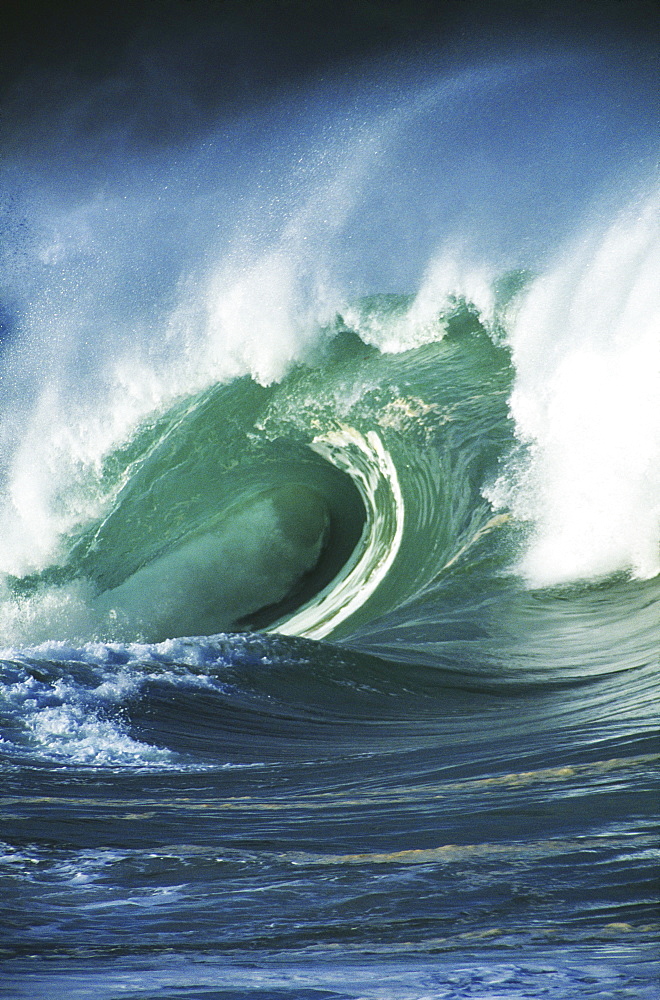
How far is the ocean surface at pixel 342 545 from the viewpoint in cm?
161

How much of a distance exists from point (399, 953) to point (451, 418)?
666cm

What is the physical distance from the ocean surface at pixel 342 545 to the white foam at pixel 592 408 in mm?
27

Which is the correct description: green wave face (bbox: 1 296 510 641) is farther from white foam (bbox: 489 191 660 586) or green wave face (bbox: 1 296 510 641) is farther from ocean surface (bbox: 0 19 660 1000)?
white foam (bbox: 489 191 660 586)

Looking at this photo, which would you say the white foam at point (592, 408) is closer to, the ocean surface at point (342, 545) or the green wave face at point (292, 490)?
→ the ocean surface at point (342, 545)

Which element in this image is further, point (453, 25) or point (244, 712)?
point (453, 25)

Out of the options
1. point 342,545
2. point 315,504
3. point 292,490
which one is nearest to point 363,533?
point 342,545

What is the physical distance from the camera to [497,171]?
9.84 meters

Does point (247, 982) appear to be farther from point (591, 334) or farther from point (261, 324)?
point (261, 324)

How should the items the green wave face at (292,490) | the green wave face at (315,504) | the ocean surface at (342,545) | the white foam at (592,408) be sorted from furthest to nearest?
the green wave face at (292,490)
the green wave face at (315,504)
the white foam at (592,408)
the ocean surface at (342,545)

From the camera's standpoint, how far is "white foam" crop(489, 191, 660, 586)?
259 inches

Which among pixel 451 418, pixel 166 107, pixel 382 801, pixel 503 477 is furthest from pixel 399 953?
pixel 166 107

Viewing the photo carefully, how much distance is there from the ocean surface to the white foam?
0.03m

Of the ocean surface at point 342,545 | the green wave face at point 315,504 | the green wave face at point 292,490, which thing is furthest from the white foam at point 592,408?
the green wave face at point 292,490

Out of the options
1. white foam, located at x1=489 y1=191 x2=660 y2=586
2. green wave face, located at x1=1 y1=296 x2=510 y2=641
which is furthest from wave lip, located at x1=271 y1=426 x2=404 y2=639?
white foam, located at x1=489 y1=191 x2=660 y2=586
